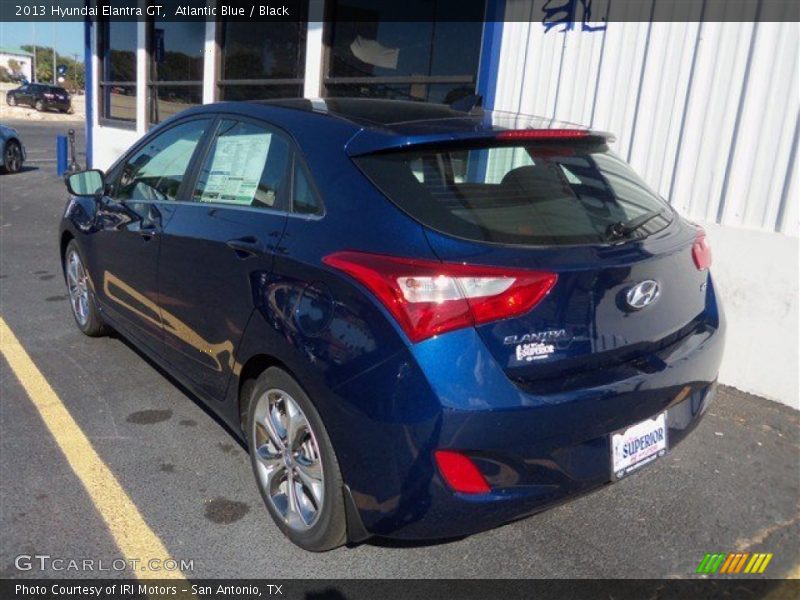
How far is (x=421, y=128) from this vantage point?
100 inches

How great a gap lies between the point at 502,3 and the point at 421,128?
3.95 metres

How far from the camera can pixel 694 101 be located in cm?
463

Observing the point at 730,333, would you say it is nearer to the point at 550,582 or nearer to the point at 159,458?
the point at 550,582

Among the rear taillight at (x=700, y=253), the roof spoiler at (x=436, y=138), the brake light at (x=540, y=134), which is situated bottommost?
the rear taillight at (x=700, y=253)

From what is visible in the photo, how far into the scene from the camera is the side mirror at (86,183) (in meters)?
4.42

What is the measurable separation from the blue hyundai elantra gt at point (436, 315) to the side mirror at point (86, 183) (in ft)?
5.31

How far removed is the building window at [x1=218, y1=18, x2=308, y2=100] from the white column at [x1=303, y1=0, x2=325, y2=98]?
453mm

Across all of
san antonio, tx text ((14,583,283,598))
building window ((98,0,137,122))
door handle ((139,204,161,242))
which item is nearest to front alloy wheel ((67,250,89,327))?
door handle ((139,204,161,242))

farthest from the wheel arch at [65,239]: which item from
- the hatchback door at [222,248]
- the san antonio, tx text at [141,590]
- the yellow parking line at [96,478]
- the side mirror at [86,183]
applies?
the san antonio, tx text at [141,590]

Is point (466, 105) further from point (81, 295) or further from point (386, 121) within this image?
point (81, 295)

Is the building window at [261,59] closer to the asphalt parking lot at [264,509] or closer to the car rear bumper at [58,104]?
the asphalt parking lot at [264,509]

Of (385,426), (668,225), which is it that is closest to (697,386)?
(668,225)

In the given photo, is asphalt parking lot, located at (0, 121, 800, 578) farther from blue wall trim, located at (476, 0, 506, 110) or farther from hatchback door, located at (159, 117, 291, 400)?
blue wall trim, located at (476, 0, 506, 110)

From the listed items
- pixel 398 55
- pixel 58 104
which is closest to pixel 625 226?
pixel 398 55
